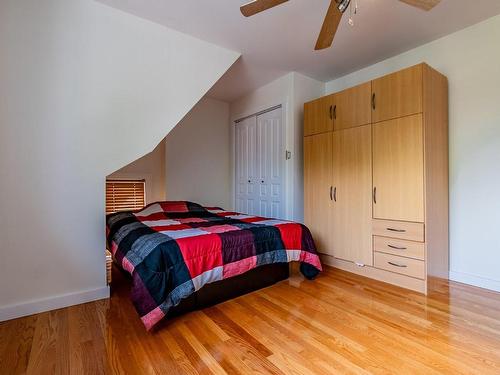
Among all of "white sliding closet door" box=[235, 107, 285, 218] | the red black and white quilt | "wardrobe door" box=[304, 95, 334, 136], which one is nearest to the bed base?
the red black and white quilt

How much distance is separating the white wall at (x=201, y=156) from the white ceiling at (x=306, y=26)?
1.31 m

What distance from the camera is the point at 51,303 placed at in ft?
6.67

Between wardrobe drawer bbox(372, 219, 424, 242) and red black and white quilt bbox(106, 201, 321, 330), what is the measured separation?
68 centimetres

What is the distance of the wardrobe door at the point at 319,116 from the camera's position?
3.05 m

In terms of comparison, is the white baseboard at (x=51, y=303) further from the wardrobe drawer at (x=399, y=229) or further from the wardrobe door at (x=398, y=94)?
the wardrobe door at (x=398, y=94)

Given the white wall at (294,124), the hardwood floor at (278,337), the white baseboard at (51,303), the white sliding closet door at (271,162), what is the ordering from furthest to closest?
the white sliding closet door at (271,162) < the white wall at (294,124) < the white baseboard at (51,303) < the hardwood floor at (278,337)

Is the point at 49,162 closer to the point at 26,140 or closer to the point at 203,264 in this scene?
the point at 26,140

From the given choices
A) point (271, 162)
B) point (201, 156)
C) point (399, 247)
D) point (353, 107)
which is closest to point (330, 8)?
point (353, 107)

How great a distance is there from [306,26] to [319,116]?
99 centimetres

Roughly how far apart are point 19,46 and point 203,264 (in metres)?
2.08


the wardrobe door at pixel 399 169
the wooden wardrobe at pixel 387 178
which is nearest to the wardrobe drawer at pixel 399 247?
the wooden wardrobe at pixel 387 178

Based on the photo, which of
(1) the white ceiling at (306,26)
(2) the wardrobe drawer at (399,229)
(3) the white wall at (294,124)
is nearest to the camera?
(1) the white ceiling at (306,26)

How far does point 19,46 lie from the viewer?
1.94 m

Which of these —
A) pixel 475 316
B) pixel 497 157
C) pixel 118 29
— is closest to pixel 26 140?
pixel 118 29
